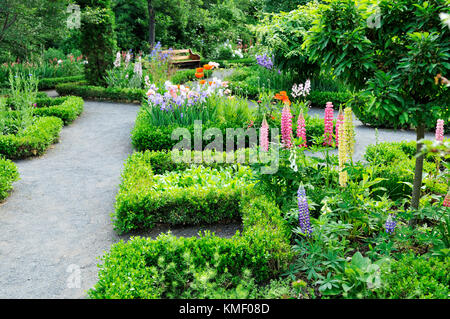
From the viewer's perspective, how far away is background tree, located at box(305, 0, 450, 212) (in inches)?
132

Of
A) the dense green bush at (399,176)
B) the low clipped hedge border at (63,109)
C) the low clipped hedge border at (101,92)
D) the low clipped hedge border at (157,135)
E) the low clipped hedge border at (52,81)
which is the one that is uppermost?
the low clipped hedge border at (52,81)

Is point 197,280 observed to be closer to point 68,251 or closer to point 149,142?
point 68,251

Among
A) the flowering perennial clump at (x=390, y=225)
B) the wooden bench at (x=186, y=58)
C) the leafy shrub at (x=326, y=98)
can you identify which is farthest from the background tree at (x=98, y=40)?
the flowering perennial clump at (x=390, y=225)

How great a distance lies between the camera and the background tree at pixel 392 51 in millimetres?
3342

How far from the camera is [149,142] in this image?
7.44 m

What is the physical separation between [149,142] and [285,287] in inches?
188

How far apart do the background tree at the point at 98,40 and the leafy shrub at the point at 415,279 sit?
465 inches

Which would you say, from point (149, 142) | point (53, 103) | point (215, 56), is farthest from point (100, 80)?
point (215, 56)

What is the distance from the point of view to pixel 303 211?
145 inches

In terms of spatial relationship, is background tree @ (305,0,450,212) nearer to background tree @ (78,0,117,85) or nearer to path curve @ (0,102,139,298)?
path curve @ (0,102,139,298)

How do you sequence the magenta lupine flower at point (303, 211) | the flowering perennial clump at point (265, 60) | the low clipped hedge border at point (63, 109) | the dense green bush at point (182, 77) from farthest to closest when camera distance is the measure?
the dense green bush at point (182, 77)
the flowering perennial clump at point (265, 60)
the low clipped hedge border at point (63, 109)
the magenta lupine flower at point (303, 211)

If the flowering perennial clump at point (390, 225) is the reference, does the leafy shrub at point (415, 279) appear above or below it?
below

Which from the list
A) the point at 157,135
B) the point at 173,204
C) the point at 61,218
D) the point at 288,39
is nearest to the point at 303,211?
the point at 173,204

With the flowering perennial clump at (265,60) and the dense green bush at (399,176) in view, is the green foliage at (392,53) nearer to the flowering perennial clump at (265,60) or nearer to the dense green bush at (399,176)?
the dense green bush at (399,176)
